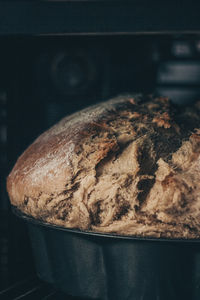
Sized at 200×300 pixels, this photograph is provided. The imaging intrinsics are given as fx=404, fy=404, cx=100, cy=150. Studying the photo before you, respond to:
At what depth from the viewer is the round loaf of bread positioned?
3.67 ft

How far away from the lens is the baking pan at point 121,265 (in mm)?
1056

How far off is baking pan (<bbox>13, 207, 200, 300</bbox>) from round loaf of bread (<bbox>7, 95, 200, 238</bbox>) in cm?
5

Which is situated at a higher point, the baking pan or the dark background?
the dark background

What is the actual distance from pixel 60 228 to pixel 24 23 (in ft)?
2.07

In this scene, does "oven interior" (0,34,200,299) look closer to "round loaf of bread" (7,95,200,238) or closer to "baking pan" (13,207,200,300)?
"round loaf of bread" (7,95,200,238)

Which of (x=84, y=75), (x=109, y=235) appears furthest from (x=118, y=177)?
(x=84, y=75)

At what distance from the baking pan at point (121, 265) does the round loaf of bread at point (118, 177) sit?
47 millimetres

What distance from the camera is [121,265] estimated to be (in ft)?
3.60

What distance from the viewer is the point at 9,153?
164 cm

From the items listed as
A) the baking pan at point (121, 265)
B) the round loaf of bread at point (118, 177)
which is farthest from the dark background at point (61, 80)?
the baking pan at point (121, 265)

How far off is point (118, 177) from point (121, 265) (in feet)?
0.80

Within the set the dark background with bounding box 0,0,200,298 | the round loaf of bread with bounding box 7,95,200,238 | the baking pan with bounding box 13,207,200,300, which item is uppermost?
the dark background with bounding box 0,0,200,298

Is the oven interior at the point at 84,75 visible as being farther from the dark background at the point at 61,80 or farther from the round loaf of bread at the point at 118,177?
the round loaf of bread at the point at 118,177

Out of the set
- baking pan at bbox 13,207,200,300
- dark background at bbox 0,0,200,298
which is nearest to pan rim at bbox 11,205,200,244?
baking pan at bbox 13,207,200,300
